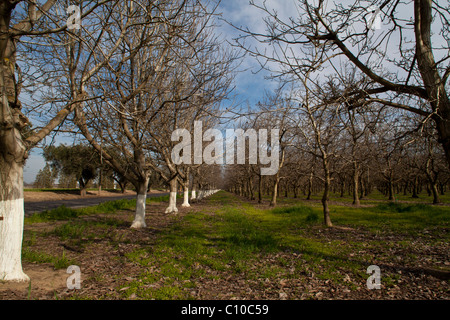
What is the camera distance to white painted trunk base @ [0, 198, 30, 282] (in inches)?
163

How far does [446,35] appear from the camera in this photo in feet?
14.1

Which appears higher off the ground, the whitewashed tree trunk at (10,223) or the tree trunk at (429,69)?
the tree trunk at (429,69)

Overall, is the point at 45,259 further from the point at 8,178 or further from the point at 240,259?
the point at 240,259

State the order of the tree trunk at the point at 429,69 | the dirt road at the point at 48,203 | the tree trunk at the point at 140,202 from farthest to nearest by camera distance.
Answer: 1. the dirt road at the point at 48,203
2. the tree trunk at the point at 140,202
3. the tree trunk at the point at 429,69

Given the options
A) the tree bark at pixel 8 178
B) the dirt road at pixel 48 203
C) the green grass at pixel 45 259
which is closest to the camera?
the tree bark at pixel 8 178

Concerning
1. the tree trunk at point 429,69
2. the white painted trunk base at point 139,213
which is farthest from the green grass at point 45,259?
the tree trunk at point 429,69

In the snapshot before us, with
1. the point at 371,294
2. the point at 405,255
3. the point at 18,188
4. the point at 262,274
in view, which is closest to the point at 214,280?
the point at 262,274

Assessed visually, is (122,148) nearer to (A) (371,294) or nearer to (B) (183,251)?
(B) (183,251)

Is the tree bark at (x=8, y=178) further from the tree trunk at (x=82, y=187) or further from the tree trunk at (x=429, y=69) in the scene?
the tree trunk at (x=82, y=187)

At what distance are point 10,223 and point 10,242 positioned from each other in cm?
33

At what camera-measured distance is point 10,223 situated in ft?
14.0

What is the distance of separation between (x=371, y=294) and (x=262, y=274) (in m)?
1.98

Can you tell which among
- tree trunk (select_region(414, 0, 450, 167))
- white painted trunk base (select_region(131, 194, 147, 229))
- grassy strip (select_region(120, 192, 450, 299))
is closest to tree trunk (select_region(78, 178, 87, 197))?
white painted trunk base (select_region(131, 194, 147, 229))

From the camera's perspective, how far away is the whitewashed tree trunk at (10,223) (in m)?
4.16
